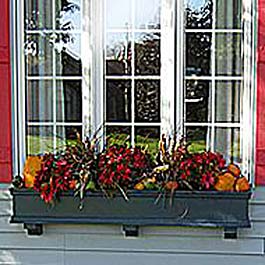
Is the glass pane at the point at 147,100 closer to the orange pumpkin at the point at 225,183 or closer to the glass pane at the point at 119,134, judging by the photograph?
the glass pane at the point at 119,134

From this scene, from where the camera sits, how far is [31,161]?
374 centimetres

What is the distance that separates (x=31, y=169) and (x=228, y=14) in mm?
1483

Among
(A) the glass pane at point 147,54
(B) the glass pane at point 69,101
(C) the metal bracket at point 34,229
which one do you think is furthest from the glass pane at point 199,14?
(C) the metal bracket at point 34,229

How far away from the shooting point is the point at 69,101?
3.94 metres

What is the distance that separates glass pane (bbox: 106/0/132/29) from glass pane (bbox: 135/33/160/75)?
0.11 metres

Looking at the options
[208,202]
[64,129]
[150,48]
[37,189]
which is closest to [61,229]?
[37,189]

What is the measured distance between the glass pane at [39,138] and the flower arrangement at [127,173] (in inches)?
8.8

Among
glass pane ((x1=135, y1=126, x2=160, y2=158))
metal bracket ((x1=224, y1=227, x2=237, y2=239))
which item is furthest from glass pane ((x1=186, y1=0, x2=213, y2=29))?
metal bracket ((x1=224, y1=227, x2=237, y2=239))

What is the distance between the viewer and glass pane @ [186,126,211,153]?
388 centimetres

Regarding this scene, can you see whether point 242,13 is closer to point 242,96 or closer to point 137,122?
point 242,96

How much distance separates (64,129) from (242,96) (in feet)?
3.63

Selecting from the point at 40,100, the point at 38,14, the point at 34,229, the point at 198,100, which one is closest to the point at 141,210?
the point at 34,229

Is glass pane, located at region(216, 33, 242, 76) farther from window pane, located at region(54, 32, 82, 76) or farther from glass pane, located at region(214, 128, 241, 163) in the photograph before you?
window pane, located at region(54, 32, 82, 76)

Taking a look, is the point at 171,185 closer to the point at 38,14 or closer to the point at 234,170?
the point at 234,170
